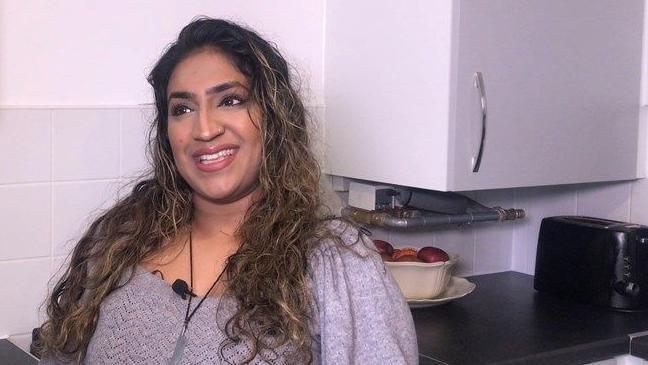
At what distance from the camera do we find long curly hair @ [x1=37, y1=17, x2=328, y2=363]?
142 centimetres

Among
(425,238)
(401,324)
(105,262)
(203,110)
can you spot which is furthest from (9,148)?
(425,238)

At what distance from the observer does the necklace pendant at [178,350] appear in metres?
1.40

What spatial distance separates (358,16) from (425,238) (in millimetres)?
651

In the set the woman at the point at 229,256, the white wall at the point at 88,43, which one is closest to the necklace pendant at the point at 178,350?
the woman at the point at 229,256

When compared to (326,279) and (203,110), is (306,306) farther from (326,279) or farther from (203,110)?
(203,110)

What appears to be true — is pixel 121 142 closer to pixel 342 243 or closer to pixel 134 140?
pixel 134 140

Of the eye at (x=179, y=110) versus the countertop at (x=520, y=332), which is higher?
the eye at (x=179, y=110)

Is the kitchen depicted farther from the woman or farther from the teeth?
the teeth

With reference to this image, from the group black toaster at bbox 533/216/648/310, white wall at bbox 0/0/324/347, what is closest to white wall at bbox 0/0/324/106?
white wall at bbox 0/0/324/347

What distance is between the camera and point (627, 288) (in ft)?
7.09

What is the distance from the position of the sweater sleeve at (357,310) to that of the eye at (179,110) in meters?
0.33

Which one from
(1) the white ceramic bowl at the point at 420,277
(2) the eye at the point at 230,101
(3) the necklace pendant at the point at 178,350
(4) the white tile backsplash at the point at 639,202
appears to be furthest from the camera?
(4) the white tile backsplash at the point at 639,202

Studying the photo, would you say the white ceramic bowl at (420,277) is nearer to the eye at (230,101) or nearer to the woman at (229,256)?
the woman at (229,256)

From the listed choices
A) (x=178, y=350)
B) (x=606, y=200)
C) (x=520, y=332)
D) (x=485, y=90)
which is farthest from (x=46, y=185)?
(x=606, y=200)
